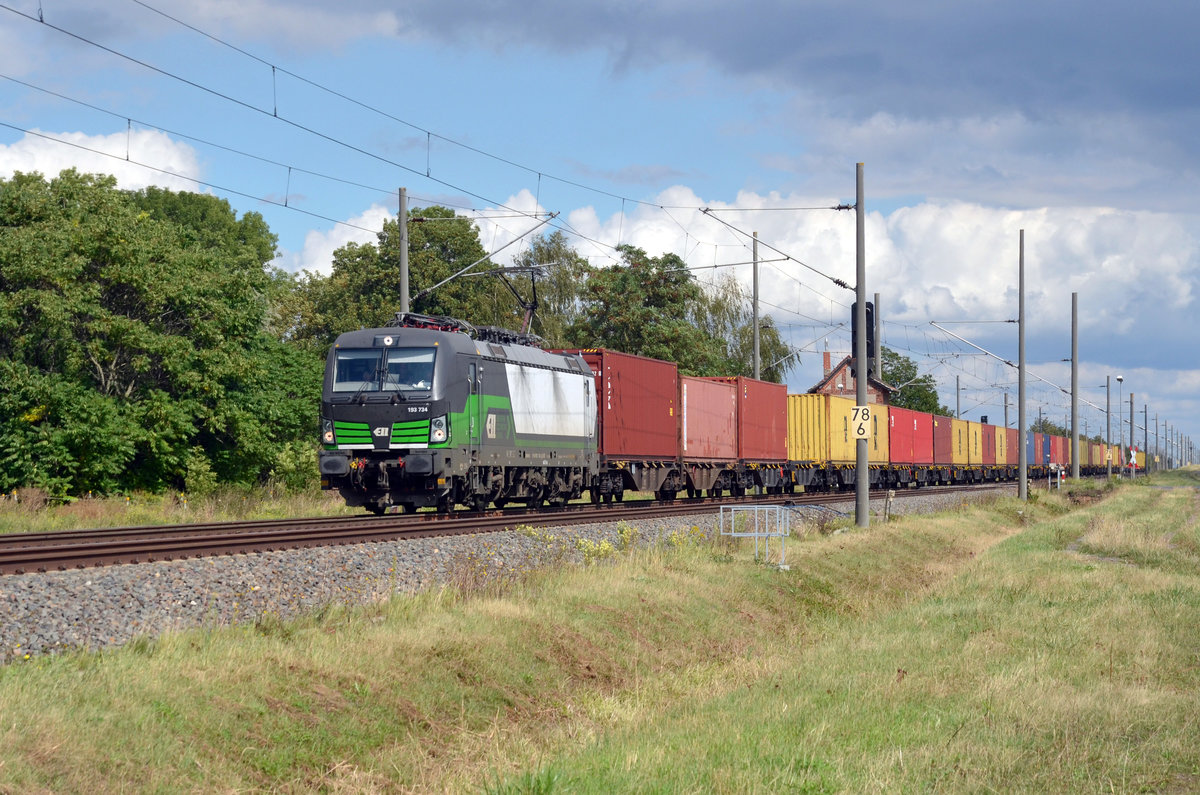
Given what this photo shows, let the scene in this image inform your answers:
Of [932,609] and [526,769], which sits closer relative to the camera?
[526,769]

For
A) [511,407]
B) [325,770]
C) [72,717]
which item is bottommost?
[325,770]

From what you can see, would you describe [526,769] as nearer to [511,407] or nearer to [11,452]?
[511,407]

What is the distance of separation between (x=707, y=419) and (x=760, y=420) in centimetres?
463

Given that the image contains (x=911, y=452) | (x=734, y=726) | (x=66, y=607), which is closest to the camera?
(x=734, y=726)

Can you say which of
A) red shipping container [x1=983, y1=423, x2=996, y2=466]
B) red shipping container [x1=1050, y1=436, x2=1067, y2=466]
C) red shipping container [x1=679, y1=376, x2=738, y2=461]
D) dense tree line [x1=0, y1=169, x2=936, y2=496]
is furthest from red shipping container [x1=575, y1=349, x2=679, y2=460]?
red shipping container [x1=1050, y1=436, x2=1067, y2=466]

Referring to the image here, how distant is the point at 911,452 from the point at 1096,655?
4094 centimetres

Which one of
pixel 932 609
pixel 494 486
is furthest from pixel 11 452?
pixel 932 609

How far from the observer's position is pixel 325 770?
833 centimetres

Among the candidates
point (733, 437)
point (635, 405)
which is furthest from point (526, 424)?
point (733, 437)

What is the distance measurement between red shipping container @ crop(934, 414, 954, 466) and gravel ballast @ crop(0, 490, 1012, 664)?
42971 millimetres

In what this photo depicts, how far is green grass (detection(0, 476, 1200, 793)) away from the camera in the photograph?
7.62m

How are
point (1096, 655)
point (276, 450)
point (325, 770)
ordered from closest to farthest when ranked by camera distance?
point (325, 770)
point (1096, 655)
point (276, 450)

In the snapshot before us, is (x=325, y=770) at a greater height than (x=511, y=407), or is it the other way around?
(x=511, y=407)

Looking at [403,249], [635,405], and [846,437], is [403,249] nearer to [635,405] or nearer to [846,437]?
[635,405]
